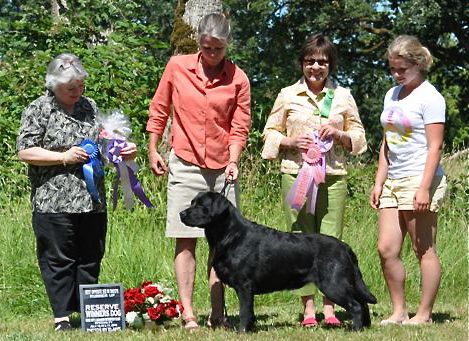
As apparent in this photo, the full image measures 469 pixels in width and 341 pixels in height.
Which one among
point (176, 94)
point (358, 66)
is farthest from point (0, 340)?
point (358, 66)

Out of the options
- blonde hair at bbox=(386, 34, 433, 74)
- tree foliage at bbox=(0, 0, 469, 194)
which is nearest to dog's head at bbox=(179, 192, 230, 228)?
blonde hair at bbox=(386, 34, 433, 74)

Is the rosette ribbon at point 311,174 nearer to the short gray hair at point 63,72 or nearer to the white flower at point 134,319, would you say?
the white flower at point 134,319

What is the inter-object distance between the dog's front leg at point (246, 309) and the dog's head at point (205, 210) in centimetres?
48

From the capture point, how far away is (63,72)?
5.36 m

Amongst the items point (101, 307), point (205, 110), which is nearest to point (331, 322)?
point (101, 307)

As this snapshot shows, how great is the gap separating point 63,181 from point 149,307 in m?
1.00

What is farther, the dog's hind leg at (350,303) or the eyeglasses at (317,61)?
the eyeglasses at (317,61)

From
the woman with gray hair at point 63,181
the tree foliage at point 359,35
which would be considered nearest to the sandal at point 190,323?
the woman with gray hair at point 63,181

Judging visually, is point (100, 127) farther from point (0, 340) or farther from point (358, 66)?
point (358, 66)

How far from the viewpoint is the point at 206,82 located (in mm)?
5531

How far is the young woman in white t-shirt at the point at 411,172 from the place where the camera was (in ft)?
17.7

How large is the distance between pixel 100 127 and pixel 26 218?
2.75 meters

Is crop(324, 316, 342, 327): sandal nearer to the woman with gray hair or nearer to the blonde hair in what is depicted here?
the woman with gray hair

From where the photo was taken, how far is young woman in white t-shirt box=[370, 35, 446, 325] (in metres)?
5.41
